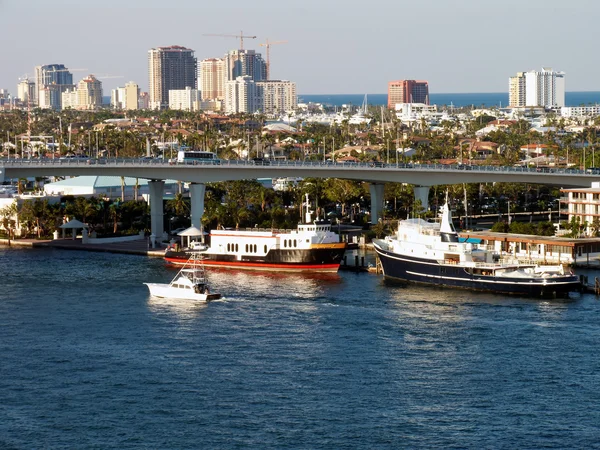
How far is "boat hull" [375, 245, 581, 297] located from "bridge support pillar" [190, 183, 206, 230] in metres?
21.2

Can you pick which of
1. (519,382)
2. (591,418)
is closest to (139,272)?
(519,382)

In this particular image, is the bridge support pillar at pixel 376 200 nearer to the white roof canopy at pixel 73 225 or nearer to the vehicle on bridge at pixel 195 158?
the vehicle on bridge at pixel 195 158

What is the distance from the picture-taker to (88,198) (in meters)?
114

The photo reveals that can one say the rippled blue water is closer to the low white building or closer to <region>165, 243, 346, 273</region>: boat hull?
<region>165, 243, 346, 273</region>: boat hull

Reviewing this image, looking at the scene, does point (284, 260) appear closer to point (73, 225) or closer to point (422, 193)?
point (422, 193)

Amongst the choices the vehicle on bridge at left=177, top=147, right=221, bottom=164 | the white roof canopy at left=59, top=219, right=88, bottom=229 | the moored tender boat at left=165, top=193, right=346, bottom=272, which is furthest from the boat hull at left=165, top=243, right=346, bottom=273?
the white roof canopy at left=59, top=219, right=88, bottom=229

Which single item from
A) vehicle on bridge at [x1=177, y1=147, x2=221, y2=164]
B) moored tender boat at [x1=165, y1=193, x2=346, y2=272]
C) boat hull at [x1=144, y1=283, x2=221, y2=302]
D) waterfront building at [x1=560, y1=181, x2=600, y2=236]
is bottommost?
boat hull at [x1=144, y1=283, x2=221, y2=302]

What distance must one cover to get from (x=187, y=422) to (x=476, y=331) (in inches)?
789

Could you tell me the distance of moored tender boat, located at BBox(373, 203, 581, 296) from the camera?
7169cm

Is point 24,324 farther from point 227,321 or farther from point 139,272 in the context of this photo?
point 139,272

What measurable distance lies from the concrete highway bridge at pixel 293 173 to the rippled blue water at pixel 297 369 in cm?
2319

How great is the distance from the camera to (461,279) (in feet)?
245

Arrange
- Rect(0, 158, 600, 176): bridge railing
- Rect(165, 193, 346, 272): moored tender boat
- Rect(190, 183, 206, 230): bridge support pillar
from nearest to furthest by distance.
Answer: Rect(165, 193, 346, 272): moored tender boat → Rect(0, 158, 600, 176): bridge railing → Rect(190, 183, 206, 230): bridge support pillar


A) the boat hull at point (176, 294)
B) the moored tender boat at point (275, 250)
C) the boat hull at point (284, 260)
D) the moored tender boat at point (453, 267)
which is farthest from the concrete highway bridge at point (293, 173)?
the boat hull at point (176, 294)
